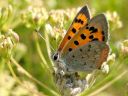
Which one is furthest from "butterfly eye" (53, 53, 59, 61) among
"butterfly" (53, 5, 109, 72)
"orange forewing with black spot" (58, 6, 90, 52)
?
"orange forewing with black spot" (58, 6, 90, 52)

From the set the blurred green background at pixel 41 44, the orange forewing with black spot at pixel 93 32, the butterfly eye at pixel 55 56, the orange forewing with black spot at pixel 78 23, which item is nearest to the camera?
the orange forewing with black spot at pixel 93 32

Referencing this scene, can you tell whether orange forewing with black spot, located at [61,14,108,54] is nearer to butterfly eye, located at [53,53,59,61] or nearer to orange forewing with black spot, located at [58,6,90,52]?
orange forewing with black spot, located at [58,6,90,52]

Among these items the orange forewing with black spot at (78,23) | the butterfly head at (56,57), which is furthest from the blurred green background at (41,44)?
the orange forewing with black spot at (78,23)

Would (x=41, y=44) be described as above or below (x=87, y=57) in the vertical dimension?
above

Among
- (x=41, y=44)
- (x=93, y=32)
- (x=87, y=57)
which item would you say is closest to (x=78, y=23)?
(x=93, y=32)

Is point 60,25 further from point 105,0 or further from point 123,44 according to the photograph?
point 105,0

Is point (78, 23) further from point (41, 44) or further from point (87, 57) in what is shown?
point (41, 44)

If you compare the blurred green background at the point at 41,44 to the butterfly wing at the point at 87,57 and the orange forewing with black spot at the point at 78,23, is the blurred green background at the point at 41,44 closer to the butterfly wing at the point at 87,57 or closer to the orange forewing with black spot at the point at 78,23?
the butterfly wing at the point at 87,57
